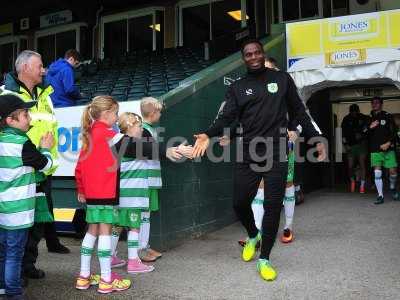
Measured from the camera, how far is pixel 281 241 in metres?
5.17

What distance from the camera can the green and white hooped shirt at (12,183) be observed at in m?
3.26

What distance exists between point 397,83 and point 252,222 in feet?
14.1

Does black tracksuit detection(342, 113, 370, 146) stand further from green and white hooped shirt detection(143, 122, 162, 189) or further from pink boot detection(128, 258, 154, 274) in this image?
pink boot detection(128, 258, 154, 274)

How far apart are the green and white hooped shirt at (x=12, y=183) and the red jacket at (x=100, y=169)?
1.76ft

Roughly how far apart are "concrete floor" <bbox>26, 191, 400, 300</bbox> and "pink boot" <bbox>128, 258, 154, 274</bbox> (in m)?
0.08

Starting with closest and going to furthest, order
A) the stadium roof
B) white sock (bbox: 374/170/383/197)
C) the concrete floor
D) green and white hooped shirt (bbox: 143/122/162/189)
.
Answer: the concrete floor, green and white hooped shirt (bbox: 143/122/162/189), white sock (bbox: 374/170/383/197), the stadium roof

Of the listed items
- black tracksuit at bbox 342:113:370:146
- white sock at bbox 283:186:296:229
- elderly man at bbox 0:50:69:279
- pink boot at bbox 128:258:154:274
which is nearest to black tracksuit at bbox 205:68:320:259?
pink boot at bbox 128:258:154:274

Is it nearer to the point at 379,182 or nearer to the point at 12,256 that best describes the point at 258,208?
the point at 12,256

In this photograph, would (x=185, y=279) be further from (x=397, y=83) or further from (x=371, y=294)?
(x=397, y=83)

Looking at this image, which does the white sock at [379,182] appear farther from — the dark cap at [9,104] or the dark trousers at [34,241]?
the dark cap at [9,104]

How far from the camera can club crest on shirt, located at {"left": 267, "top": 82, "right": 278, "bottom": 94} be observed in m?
4.03

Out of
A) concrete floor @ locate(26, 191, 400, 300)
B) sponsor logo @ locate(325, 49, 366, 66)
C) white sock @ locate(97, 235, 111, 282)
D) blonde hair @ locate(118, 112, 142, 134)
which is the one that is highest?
sponsor logo @ locate(325, 49, 366, 66)

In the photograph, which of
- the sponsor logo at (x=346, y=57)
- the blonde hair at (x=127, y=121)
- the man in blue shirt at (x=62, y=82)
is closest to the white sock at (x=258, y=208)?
the blonde hair at (x=127, y=121)

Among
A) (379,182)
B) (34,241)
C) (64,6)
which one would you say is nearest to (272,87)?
(34,241)
